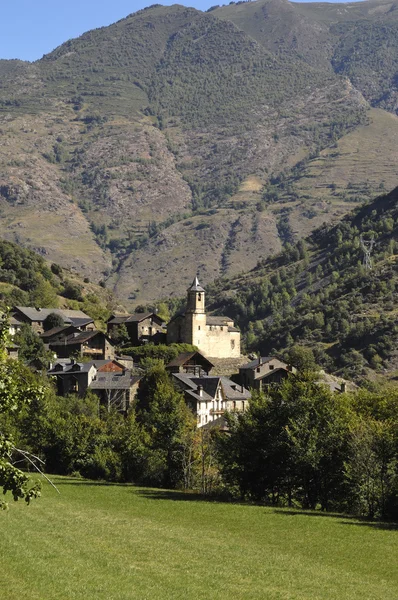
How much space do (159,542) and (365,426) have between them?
63.1ft

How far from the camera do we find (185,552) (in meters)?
37.2

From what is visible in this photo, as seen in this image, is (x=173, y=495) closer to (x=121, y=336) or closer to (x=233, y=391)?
(x=233, y=391)

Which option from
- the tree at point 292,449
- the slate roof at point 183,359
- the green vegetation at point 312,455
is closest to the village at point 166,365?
the slate roof at point 183,359

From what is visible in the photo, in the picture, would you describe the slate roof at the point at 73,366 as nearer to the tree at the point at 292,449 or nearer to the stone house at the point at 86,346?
the stone house at the point at 86,346

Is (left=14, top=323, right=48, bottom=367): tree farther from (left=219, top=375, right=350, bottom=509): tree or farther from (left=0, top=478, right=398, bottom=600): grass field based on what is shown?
(left=0, top=478, right=398, bottom=600): grass field

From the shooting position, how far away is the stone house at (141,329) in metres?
116

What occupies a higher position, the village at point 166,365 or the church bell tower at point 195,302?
the church bell tower at point 195,302

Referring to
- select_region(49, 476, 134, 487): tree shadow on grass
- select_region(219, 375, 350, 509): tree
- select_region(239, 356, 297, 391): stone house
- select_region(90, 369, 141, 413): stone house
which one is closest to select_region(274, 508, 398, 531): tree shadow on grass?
select_region(219, 375, 350, 509): tree

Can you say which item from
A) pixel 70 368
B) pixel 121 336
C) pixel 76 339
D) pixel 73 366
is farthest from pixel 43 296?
pixel 73 366

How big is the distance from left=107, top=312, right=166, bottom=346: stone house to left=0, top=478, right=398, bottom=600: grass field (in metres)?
61.2

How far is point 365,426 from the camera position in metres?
54.8

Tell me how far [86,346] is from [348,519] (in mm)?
60583

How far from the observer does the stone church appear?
11331 cm

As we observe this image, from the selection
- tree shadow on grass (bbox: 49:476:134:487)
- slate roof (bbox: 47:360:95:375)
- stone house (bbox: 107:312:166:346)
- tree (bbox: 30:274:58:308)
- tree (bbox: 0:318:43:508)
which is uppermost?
tree (bbox: 30:274:58:308)
